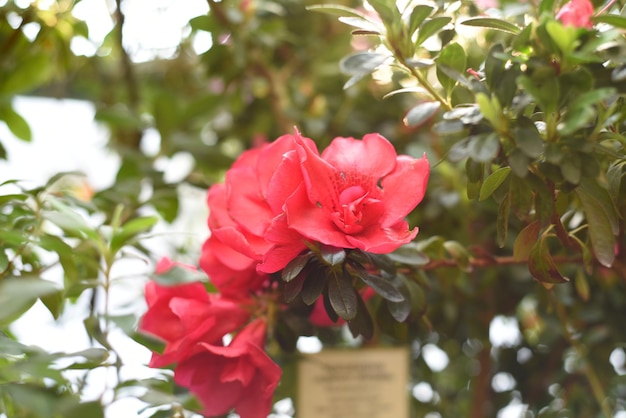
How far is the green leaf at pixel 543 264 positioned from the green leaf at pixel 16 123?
725 millimetres

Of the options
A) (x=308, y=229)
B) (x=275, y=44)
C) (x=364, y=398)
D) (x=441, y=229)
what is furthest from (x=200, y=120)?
(x=308, y=229)

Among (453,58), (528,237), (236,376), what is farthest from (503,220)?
(236,376)

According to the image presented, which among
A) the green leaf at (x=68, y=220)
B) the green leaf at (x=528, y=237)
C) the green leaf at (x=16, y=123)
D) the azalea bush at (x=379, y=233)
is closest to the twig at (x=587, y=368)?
the azalea bush at (x=379, y=233)

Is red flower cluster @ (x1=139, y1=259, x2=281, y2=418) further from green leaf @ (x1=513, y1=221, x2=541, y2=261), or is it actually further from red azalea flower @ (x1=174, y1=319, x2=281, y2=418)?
green leaf @ (x1=513, y1=221, x2=541, y2=261)

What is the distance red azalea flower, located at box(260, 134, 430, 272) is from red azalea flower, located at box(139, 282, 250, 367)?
0.37ft

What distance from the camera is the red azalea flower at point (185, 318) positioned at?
64 cm

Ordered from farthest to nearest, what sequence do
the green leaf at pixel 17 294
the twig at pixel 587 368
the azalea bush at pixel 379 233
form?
1. the twig at pixel 587 368
2. the azalea bush at pixel 379 233
3. the green leaf at pixel 17 294

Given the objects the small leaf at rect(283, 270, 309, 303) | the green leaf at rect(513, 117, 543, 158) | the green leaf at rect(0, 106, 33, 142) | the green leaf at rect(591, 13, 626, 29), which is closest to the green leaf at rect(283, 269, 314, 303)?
the small leaf at rect(283, 270, 309, 303)

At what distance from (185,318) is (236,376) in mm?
70

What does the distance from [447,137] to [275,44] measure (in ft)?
1.40

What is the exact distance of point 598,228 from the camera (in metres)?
0.58

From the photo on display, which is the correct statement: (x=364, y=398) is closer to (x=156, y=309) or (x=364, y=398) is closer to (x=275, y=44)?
(x=156, y=309)

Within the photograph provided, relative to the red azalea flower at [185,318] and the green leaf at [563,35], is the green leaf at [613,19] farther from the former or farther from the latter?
the red azalea flower at [185,318]

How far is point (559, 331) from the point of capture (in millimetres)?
985
